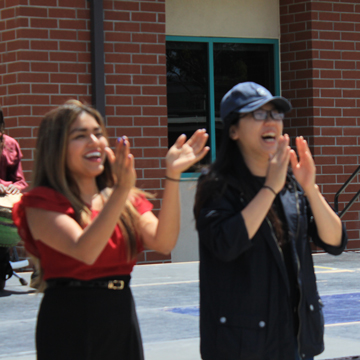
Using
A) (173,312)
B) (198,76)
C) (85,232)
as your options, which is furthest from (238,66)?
(85,232)

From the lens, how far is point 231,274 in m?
3.01

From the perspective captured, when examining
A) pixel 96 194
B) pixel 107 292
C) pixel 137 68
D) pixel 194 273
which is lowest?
pixel 194 273

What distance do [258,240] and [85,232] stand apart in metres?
0.69

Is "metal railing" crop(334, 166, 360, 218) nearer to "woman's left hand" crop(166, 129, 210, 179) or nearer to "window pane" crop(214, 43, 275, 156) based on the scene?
"window pane" crop(214, 43, 275, 156)

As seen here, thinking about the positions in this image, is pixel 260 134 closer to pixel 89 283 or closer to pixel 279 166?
pixel 279 166

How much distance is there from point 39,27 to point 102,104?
1.30 meters

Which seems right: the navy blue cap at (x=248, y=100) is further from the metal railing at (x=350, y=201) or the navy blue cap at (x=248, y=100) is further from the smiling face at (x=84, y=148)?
the metal railing at (x=350, y=201)

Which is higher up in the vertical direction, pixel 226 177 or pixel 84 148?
pixel 84 148

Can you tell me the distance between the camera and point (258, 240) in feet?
9.91

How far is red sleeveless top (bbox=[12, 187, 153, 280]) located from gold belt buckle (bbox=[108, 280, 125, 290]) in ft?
0.10

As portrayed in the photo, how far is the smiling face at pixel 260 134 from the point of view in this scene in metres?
3.09

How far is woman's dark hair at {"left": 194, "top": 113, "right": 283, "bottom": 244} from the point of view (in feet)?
10.1

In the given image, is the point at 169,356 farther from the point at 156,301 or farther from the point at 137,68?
the point at 137,68

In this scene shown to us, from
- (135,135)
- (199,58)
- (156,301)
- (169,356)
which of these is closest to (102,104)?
(135,135)
